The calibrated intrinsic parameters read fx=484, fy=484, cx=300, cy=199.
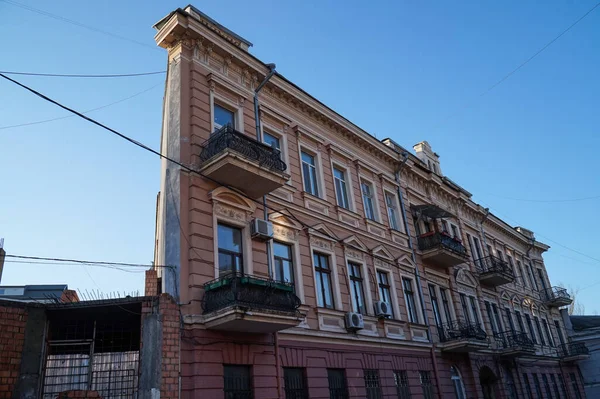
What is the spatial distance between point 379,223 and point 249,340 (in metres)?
8.61

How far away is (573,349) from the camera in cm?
3189

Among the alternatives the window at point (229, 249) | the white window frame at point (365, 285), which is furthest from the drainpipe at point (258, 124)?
the white window frame at point (365, 285)

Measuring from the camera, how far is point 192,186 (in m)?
11.8

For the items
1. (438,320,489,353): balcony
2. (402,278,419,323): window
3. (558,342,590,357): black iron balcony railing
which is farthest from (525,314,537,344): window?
(402,278,419,323): window

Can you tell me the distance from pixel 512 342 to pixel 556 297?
1181 centimetres

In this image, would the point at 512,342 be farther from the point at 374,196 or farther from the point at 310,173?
the point at 310,173

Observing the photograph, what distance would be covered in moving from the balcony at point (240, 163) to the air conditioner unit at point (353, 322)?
4591mm

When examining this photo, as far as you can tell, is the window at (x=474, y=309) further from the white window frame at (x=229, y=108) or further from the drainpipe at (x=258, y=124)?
the white window frame at (x=229, y=108)

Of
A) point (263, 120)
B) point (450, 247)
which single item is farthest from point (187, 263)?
point (450, 247)

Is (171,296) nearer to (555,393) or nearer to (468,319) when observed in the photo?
(468,319)

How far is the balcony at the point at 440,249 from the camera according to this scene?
19.8m

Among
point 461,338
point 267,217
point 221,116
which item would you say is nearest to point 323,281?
point 267,217

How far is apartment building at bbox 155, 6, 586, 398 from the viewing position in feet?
36.1

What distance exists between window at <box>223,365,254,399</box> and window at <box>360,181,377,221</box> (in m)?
8.94
